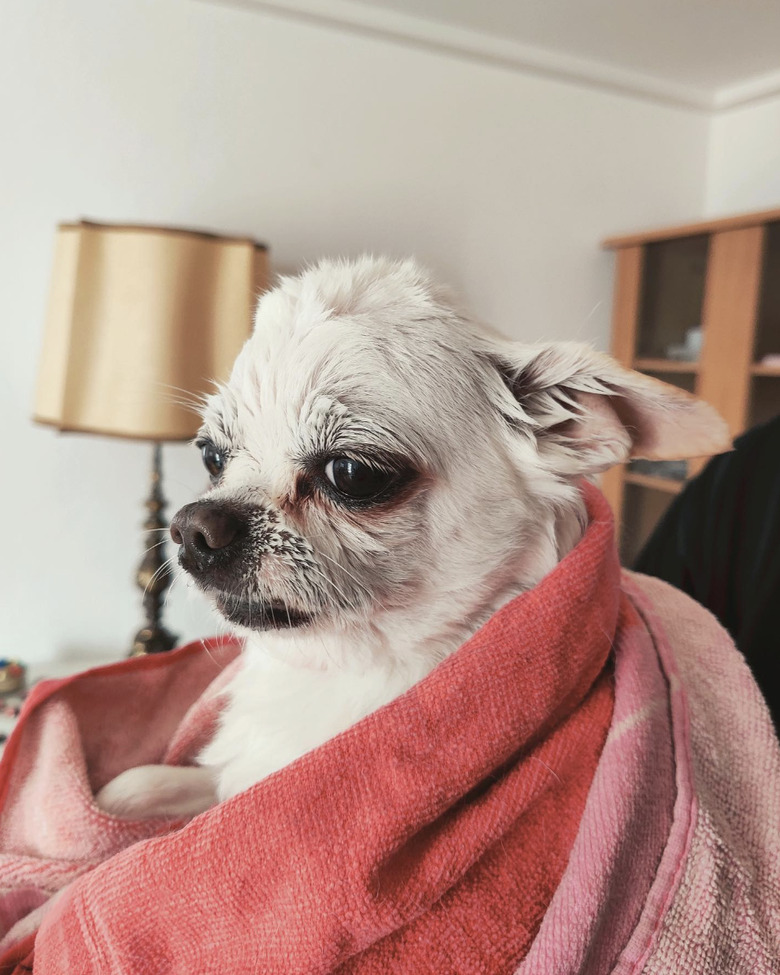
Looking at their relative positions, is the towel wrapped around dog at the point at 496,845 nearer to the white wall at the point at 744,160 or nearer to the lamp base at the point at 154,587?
the lamp base at the point at 154,587

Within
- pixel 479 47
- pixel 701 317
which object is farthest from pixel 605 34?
pixel 701 317

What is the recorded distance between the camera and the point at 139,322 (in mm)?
1381

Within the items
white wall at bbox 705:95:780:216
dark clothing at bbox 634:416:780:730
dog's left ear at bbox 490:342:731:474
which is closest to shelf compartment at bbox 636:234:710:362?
white wall at bbox 705:95:780:216

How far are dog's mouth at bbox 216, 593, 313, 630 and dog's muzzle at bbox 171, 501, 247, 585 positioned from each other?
28 millimetres

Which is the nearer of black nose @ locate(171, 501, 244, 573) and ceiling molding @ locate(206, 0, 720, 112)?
black nose @ locate(171, 501, 244, 573)

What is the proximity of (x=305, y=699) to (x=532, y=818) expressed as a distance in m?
0.25

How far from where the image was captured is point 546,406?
69cm

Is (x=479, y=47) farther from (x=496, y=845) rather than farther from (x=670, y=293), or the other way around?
(x=496, y=845)

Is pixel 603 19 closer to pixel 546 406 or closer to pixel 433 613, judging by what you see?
pixel 546 406

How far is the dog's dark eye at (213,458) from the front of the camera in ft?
2.41

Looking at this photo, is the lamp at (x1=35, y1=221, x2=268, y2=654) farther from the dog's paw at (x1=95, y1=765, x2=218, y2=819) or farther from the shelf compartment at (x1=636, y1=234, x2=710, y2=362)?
the shelf compartment at (x1=636, y1=234, x2=710, y2=362)

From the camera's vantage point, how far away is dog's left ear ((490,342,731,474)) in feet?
1.93

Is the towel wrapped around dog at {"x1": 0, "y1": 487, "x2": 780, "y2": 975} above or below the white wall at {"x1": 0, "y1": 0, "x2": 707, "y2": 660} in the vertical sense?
below

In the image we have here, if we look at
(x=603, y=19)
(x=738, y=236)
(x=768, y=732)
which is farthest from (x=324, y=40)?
(x=768, y=732)
